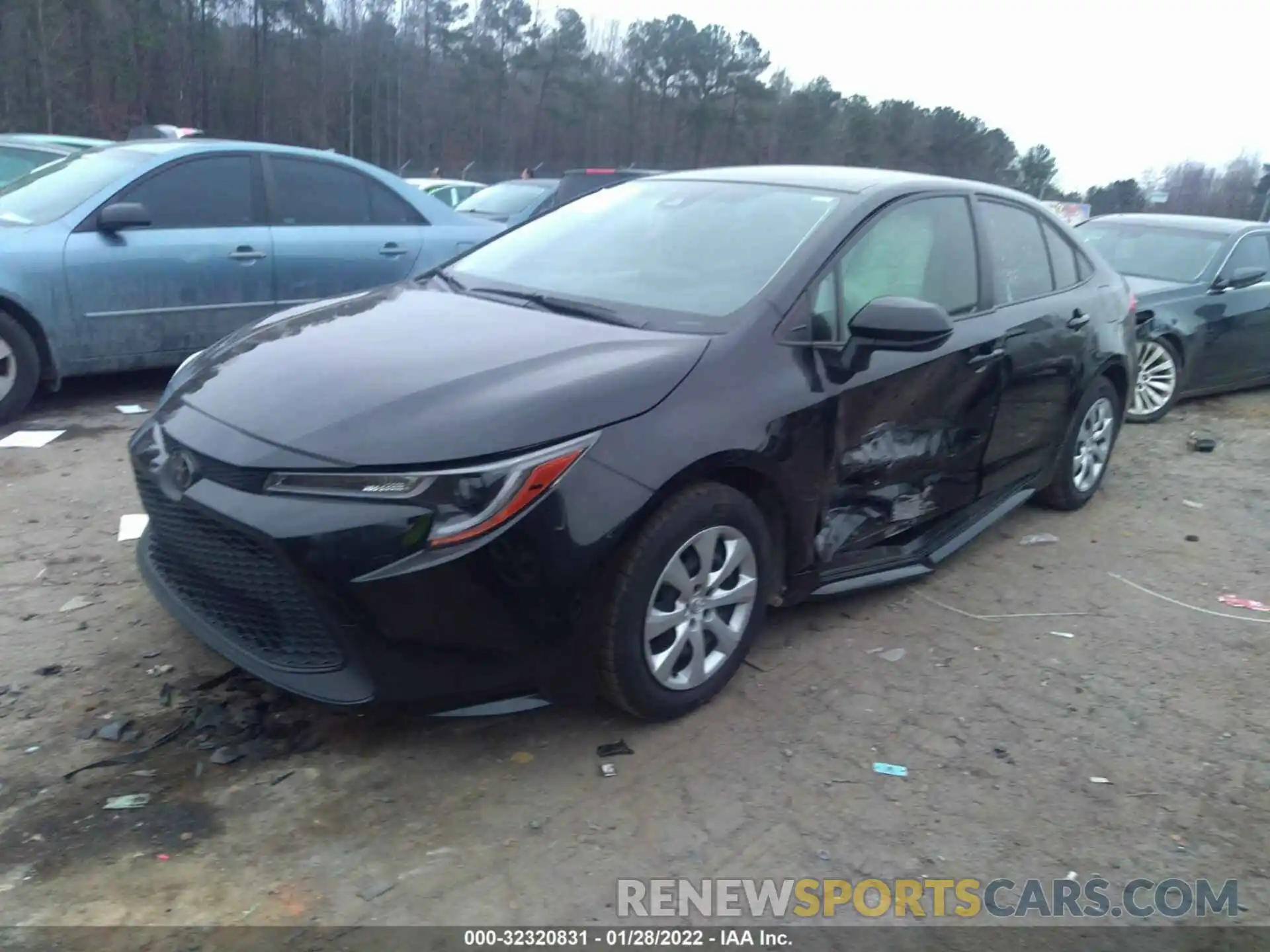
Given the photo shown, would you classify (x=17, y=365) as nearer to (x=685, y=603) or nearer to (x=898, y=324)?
(x=685, y=603)

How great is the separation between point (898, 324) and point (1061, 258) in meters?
2.17

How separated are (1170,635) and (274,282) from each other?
18.1ft

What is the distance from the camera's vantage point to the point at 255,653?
116 inches

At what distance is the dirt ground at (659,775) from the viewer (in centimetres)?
261

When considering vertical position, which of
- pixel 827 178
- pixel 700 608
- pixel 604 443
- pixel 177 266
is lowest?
pixel 700 608

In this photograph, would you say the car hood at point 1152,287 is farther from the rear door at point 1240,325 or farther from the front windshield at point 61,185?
the front windshield at point 61,185

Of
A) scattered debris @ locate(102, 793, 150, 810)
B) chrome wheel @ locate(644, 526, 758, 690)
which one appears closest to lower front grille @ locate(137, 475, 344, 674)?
scattered debris @ locate(102, 793, 150, 810)

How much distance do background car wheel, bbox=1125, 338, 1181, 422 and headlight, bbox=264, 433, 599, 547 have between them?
268 inches

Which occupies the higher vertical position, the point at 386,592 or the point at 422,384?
the point at 422,384

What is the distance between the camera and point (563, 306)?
12.1ft

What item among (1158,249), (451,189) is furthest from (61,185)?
(451,189)

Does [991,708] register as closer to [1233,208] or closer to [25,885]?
[25,885]

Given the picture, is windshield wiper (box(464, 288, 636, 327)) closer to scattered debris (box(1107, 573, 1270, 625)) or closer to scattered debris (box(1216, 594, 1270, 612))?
scattered debris (box(1107, 573, 1270, 625))

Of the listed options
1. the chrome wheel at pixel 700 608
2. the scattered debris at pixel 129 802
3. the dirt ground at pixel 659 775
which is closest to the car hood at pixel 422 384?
the chrome wheel at pixel 700 608
